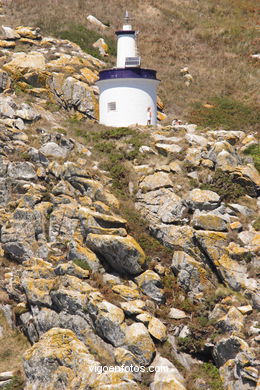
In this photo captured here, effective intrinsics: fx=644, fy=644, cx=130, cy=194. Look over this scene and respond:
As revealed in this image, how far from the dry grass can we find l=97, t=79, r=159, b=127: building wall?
707 cm

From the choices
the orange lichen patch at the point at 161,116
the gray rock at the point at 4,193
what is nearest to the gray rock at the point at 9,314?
the gray rock at the point at 4,193

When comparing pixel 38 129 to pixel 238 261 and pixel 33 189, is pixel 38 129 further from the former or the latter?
pixel 238 261

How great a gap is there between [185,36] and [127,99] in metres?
27.3

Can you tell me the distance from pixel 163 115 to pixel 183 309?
2105cm

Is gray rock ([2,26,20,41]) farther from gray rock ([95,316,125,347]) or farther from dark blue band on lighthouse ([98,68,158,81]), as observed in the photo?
gray rock ([95,316,125,347])

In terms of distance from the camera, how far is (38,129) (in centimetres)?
3541

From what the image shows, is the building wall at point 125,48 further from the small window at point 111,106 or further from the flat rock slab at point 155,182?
the flat rock slab at point 155,182

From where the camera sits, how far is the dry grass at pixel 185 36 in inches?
2074

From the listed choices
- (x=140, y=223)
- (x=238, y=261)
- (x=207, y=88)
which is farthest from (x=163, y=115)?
(x=238, y=261)

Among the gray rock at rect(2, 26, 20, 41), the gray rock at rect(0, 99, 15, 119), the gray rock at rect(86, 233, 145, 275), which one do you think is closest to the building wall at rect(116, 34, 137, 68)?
the gray rock at rect(0, 99, 15, 119)

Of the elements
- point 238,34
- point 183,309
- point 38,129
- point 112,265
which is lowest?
point 183,309

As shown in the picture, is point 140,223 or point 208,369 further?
point 140,223

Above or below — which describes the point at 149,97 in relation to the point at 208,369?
above

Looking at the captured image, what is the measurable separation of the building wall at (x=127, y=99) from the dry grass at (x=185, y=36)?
7.07 meters
